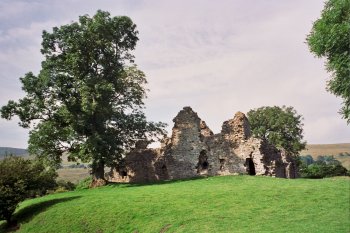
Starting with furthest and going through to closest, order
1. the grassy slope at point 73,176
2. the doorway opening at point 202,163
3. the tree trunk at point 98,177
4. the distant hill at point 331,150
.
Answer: the distant hill at point 331,150, the grassy slope at point 73,176, the doorway opening at point 202,163, the tree trunk at point 98,177

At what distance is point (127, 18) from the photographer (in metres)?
38.1

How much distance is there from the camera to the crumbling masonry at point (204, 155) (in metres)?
35.8

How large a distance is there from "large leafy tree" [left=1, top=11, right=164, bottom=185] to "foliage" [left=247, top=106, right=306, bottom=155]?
2631 centimetres

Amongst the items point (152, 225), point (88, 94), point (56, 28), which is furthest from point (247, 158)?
point (56, 28)

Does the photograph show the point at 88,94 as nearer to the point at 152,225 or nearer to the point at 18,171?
the point at 18,171

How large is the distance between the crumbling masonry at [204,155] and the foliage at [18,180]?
7.80 metres

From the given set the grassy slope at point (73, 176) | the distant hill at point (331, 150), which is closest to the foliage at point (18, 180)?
the grassy slope at point (73, 176)

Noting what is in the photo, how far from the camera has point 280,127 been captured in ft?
193

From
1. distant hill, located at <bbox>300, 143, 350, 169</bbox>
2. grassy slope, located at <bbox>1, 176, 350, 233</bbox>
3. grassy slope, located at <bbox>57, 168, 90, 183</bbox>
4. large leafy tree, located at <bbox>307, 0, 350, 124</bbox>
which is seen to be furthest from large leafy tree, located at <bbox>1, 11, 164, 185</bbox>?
distant hill, located at <bbox>300, 143, 350, 169</bbox>

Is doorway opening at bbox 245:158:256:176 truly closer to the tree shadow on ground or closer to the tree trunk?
the tree trunk

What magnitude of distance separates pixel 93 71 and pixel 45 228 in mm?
18165

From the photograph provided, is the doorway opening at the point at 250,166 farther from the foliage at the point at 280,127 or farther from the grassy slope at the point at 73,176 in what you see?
the grassy slope at the point at 73,176

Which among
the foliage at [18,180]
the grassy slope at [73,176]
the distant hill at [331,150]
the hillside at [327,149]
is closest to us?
the foliage at [18,180]

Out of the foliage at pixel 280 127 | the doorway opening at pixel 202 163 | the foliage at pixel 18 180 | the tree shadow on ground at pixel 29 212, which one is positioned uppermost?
the foliage at pixel 280 127
